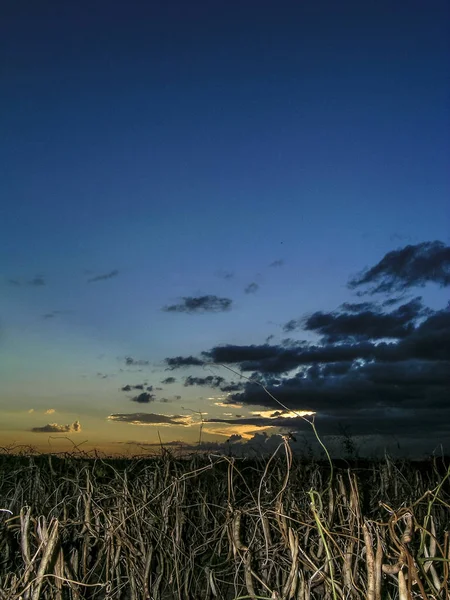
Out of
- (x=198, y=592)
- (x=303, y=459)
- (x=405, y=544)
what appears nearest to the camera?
(x=405, y=544)

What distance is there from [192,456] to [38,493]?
2.27 metres

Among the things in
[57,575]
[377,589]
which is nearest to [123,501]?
[57,575]

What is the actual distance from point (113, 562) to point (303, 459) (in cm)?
686

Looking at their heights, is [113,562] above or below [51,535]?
below

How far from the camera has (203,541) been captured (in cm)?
882

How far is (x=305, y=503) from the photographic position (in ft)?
33.0

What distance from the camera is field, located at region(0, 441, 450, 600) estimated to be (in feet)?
13.8

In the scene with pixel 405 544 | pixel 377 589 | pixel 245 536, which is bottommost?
pixel 245 536

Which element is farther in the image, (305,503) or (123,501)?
(305,503)

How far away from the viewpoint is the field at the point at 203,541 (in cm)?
422

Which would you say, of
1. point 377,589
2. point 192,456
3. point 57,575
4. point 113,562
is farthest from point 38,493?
point 377,589

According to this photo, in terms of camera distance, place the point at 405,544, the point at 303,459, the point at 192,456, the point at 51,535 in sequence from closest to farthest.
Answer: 1. the point at 405,544
2. the point at 51,535
3. the point at 192,456
4. the point at 303,459

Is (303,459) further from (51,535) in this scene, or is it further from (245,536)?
(51,535)

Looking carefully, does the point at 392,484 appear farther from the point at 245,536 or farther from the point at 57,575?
the point at 57,575
